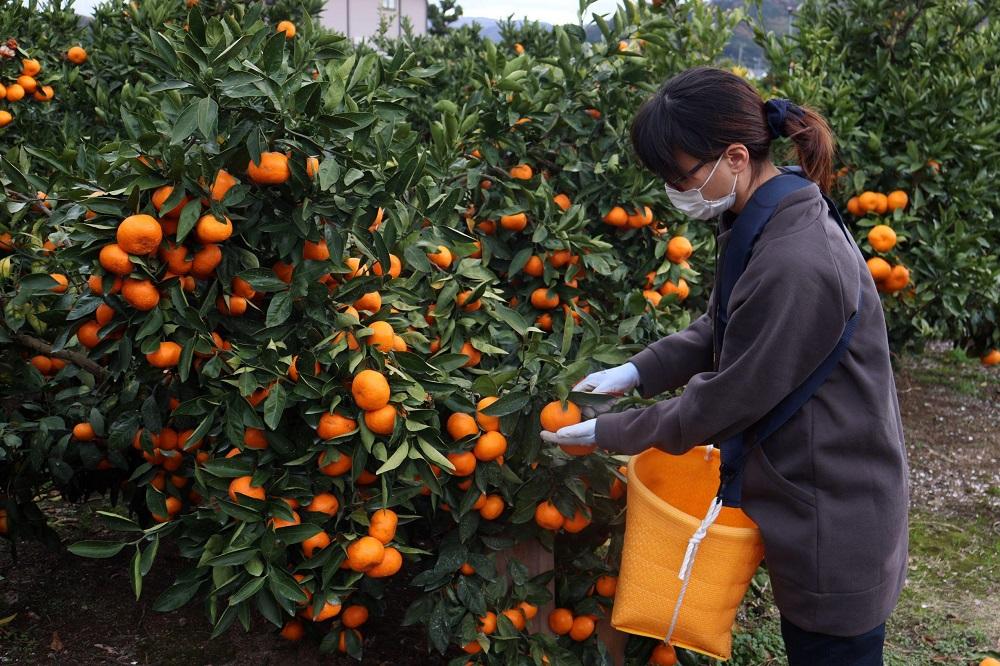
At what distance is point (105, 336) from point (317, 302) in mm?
448

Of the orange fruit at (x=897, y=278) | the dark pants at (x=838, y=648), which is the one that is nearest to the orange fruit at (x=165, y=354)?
the dark pants at (x=838, y=648)

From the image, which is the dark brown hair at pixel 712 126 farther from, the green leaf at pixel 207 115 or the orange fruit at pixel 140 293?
the orange fruit at pixel 140 293

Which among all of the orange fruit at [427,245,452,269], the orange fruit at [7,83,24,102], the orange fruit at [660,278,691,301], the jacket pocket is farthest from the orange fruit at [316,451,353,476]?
the orange fruit at [7,83,24,102]

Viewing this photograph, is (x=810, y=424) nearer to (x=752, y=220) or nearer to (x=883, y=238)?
(x=752, y=220)

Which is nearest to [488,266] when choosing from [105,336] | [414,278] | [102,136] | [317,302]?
[414,278]

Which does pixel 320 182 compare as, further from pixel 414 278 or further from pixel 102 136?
pixel 102 136

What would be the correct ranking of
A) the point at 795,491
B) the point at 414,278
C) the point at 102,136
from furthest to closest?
the point at 102,136 < the point at 414,278 < the point at 795,491

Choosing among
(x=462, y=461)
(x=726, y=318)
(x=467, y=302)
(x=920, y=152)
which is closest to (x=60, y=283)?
(x=467, y=302)

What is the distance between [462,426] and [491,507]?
0.23 metres

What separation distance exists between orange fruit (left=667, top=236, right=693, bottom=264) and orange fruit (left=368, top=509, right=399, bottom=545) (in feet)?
4.32

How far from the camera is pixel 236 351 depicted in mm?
1731

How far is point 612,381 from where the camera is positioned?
1927 millimetres

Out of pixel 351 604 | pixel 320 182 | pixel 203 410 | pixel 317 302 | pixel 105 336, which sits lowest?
pixel 351 604

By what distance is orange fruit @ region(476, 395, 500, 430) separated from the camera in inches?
73.8
